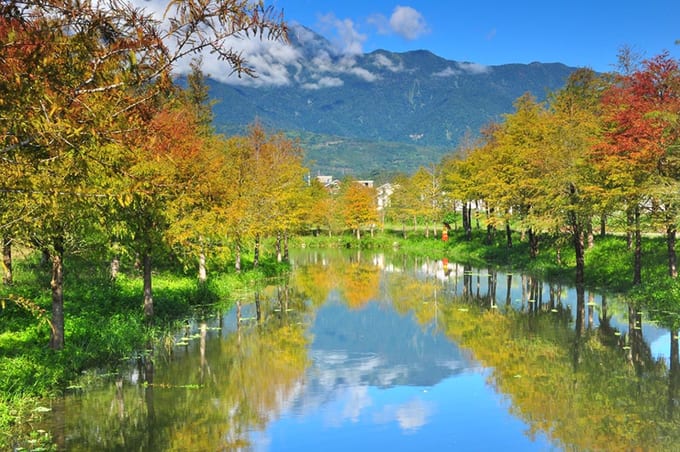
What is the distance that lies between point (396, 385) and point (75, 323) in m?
11.8

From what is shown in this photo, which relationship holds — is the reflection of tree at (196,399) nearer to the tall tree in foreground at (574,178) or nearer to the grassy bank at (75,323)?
the grassy bank at (75,323)

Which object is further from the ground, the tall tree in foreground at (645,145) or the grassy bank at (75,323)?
the tall tree in foreground at (645,145)

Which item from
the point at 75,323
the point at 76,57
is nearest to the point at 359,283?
the point at 75,323

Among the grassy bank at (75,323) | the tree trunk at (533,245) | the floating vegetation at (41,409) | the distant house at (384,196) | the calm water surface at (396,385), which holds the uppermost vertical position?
the distant house at (384,196)

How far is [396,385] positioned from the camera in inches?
700

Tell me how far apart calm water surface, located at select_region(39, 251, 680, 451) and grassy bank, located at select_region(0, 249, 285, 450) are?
3.03 feet

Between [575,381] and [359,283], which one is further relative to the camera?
[359,283]

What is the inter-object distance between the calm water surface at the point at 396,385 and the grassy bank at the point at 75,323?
0.93 meters

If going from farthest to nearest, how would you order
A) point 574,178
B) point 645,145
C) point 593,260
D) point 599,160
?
point 593,260 < point 574,178 < point 599,160 < point 645,145

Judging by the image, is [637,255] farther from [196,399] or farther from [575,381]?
[196,399]

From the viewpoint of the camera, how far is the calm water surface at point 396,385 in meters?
13.3

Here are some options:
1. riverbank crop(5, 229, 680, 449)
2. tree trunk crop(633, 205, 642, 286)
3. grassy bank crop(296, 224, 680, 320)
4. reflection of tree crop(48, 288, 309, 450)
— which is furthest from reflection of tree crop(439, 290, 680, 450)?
reflection of tree crop(48, 288, 309, 450)

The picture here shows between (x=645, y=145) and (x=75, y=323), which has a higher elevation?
(x=645, y=145)

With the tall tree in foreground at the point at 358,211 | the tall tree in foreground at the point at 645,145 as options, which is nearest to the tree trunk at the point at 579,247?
the tall tree in foreground at the point at 645,145
